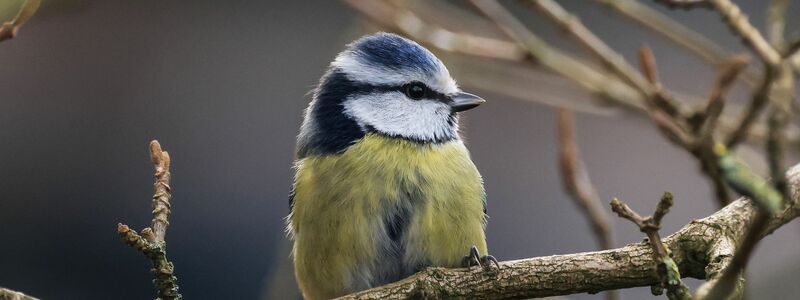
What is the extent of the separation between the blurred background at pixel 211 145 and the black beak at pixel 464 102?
142 cm

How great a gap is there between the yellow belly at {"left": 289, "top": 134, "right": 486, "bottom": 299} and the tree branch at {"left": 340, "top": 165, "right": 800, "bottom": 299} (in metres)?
0.32

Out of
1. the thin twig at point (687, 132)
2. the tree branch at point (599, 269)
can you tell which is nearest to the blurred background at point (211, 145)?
the thin twig at point (687, 132)

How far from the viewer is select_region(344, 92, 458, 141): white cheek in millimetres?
2943

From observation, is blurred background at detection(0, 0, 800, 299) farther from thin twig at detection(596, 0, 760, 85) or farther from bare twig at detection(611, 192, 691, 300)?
bare twig at detection(611, 192, 691, 300)

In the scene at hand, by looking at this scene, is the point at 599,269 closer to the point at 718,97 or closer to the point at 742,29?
the point at 718,97

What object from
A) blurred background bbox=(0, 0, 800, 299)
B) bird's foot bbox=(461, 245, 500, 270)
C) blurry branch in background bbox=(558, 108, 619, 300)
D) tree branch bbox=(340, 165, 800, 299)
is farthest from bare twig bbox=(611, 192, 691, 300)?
blurred background bbox=(0, 0, 800, 299)

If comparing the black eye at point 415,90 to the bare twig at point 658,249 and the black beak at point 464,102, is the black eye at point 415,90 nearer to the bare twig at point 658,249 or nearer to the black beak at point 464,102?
the black beak at point 464,102

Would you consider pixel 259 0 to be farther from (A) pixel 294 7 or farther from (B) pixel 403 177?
(B) pixel 403 177

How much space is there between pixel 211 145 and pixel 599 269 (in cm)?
318

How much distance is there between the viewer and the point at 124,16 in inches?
201

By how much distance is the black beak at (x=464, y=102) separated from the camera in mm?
3044

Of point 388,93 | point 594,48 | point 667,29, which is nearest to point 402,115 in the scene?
point 388,93

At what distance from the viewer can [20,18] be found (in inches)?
77.0

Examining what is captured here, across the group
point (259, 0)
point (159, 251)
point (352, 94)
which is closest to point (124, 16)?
point (259, 0)
